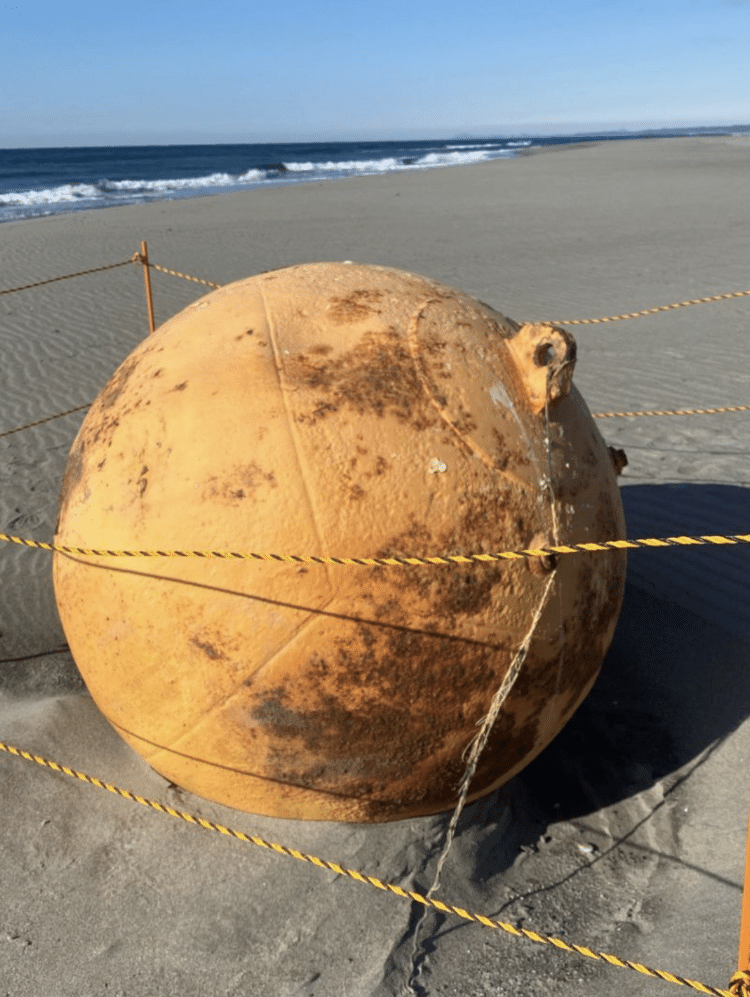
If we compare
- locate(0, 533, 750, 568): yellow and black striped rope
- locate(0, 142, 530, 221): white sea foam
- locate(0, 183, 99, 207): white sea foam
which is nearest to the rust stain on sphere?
locate(0, 533, 750, 568): yellow and black striped rope

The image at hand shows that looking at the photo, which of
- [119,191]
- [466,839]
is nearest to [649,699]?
[466,839]

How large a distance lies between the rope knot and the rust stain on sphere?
850 mm

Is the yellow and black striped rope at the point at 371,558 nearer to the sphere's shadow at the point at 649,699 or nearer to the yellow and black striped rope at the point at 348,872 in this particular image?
the yellow and black striped rope at the point at 348,872

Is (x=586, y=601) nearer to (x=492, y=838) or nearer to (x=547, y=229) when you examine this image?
(x=492, y=838)

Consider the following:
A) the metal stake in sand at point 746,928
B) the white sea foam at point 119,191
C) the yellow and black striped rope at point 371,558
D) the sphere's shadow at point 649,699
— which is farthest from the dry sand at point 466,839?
the white sea foam at point 119,191

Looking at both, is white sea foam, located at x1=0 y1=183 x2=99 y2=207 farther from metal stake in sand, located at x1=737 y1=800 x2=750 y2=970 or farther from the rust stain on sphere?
metal stake in sand, located at x1=737 y1=800 x2=750 y2=970

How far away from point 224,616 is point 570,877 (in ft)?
4.86

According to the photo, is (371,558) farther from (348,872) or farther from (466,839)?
(466,839)

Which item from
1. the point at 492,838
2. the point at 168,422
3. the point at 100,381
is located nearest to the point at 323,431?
the point at 168,422

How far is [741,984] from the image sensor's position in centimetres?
209

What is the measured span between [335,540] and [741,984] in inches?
54.0

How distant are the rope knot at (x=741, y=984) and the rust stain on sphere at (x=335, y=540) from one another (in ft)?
2.79

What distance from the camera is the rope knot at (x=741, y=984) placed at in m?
2.08

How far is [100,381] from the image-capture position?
8.49m
